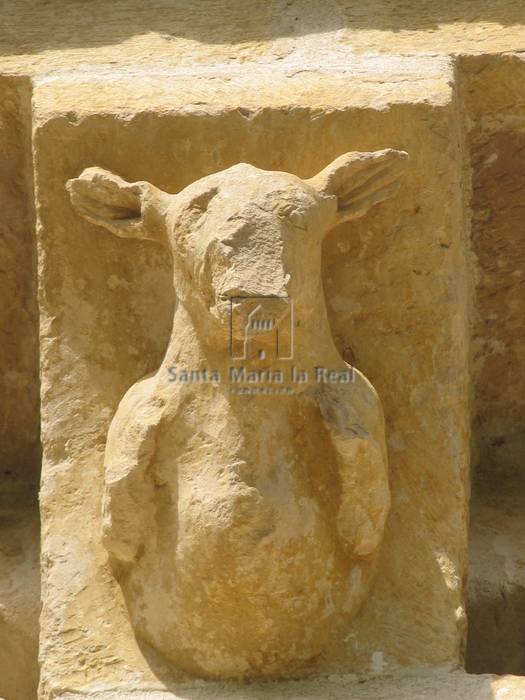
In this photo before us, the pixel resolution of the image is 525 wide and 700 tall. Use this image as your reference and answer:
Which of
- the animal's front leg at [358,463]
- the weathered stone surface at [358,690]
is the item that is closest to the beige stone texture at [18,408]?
the weathered stone surface at [358,690]

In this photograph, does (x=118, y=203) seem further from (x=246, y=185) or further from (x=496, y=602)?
(x=496, y=602)

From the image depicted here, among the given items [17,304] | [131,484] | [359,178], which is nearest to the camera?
[131,484]

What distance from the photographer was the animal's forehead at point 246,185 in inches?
105

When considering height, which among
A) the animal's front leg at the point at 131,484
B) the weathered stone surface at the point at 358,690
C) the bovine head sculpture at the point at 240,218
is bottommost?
the weathered stone surface at the point at 358,690

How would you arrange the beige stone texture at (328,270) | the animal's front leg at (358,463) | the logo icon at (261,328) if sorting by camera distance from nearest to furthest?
the logo icon at (261,328) < the animal's front leg at (358,463) < the beige stone texture at (328,270)

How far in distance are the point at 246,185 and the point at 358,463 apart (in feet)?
1.58

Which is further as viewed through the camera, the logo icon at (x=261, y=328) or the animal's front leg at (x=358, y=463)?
the animal's front leg at (x=358, y=463)

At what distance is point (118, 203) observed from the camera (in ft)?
9.33

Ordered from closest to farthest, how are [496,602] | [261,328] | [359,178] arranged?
[261,328] → [359,178] → [496,602]

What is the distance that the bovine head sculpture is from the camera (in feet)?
8.55

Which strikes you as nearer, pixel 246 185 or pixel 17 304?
pixel 246 185

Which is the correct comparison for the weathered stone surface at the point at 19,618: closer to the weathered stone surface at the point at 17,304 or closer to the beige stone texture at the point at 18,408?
the beige stone texture at the point at 18,408

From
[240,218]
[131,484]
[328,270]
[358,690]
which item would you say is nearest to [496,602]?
[358,690]

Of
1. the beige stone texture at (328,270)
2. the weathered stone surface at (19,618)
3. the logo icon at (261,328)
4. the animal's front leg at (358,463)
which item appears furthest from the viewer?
the weathered stone surface at (19,618)
